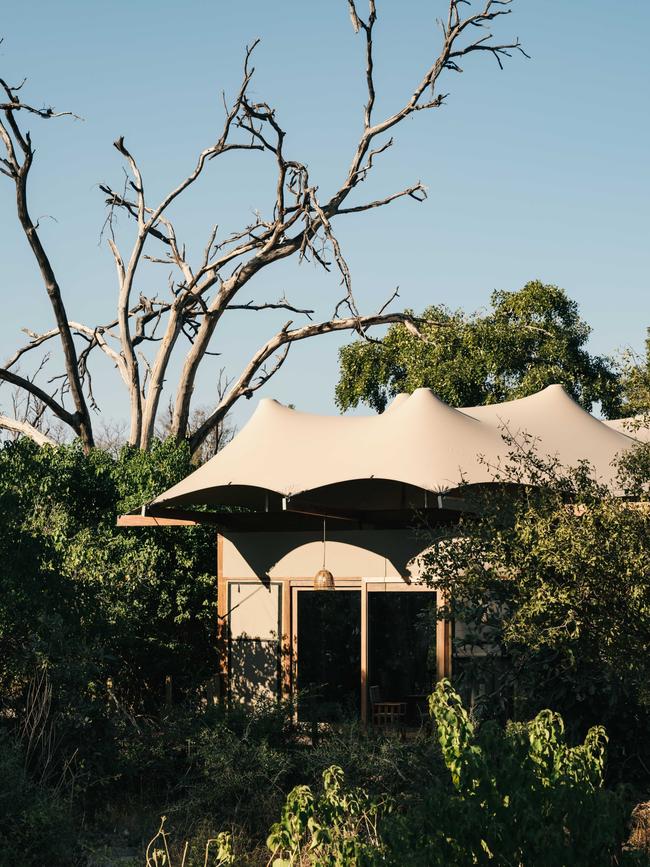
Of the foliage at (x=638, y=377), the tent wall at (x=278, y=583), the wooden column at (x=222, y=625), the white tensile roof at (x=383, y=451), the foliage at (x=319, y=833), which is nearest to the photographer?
the foliage at (x=319, y=833)

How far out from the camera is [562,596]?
7449mm

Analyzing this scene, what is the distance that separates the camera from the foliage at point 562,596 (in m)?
7.44

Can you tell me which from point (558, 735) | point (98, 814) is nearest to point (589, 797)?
point (558, 735)

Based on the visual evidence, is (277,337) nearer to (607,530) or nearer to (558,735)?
(607,530)

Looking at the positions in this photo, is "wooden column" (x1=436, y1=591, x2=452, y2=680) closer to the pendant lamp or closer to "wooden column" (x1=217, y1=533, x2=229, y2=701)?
the pendant lamp

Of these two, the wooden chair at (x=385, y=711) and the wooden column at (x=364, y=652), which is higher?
the wooden column at (x=364, y=652)

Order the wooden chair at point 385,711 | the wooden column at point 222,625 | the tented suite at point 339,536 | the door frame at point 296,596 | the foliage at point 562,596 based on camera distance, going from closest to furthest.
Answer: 1. the foliage at point 562,596
2. the tented suite at point 339,536
3. the wooden chair at point 385,711
4. the door frame at point 296,596
5. the wooden column at point 222,625

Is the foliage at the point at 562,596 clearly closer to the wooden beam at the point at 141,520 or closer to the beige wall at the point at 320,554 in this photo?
the beige wall at the point at 320,554

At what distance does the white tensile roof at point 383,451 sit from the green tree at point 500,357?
9.81m

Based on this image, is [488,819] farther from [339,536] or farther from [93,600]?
[339,536]

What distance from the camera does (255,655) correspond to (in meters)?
14.2

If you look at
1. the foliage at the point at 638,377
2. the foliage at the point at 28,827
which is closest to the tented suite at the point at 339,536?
the foliage at the point at 638,377

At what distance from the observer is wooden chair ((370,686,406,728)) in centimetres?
1308

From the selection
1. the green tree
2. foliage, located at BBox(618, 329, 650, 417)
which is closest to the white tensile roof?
foliage, located at BBox(618, 329, 650, 417)
